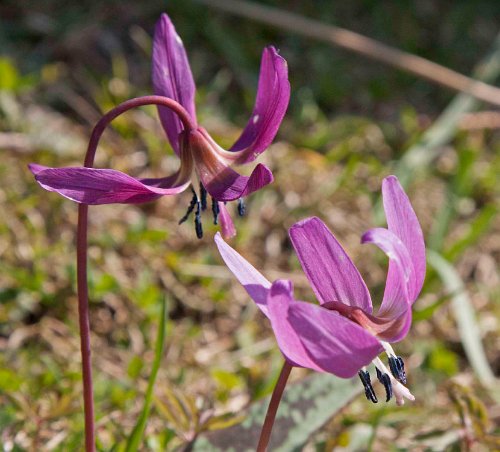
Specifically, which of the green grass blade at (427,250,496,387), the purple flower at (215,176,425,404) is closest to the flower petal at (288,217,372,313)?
the purple flower at (215,176,425,404)

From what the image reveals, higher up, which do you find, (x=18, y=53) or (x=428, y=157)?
(x=428, y=157)

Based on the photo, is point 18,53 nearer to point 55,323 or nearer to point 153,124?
point 153,124

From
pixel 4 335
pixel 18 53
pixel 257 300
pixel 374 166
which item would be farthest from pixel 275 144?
pixel 257 300

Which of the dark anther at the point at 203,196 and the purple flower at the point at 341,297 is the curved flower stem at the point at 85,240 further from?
the purple flower at the point at 341,297

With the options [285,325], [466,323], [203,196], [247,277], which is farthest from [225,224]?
[466,323]

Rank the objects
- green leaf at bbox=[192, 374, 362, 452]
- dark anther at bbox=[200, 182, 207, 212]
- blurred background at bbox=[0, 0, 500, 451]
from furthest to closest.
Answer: blurred background at bbox=[0, 0, 500, 451], green leaf at bbox=[192, 374, 362, 452], dark anther at bbox=[200, 182, 207, 212]

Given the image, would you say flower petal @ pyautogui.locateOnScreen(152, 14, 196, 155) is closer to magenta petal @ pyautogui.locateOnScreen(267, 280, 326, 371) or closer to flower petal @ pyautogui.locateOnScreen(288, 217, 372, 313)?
flower petal @ pyautogui.locateOnScreen(288, 217, 372, 313)

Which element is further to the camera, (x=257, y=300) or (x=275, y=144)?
(x=275, y=144)
